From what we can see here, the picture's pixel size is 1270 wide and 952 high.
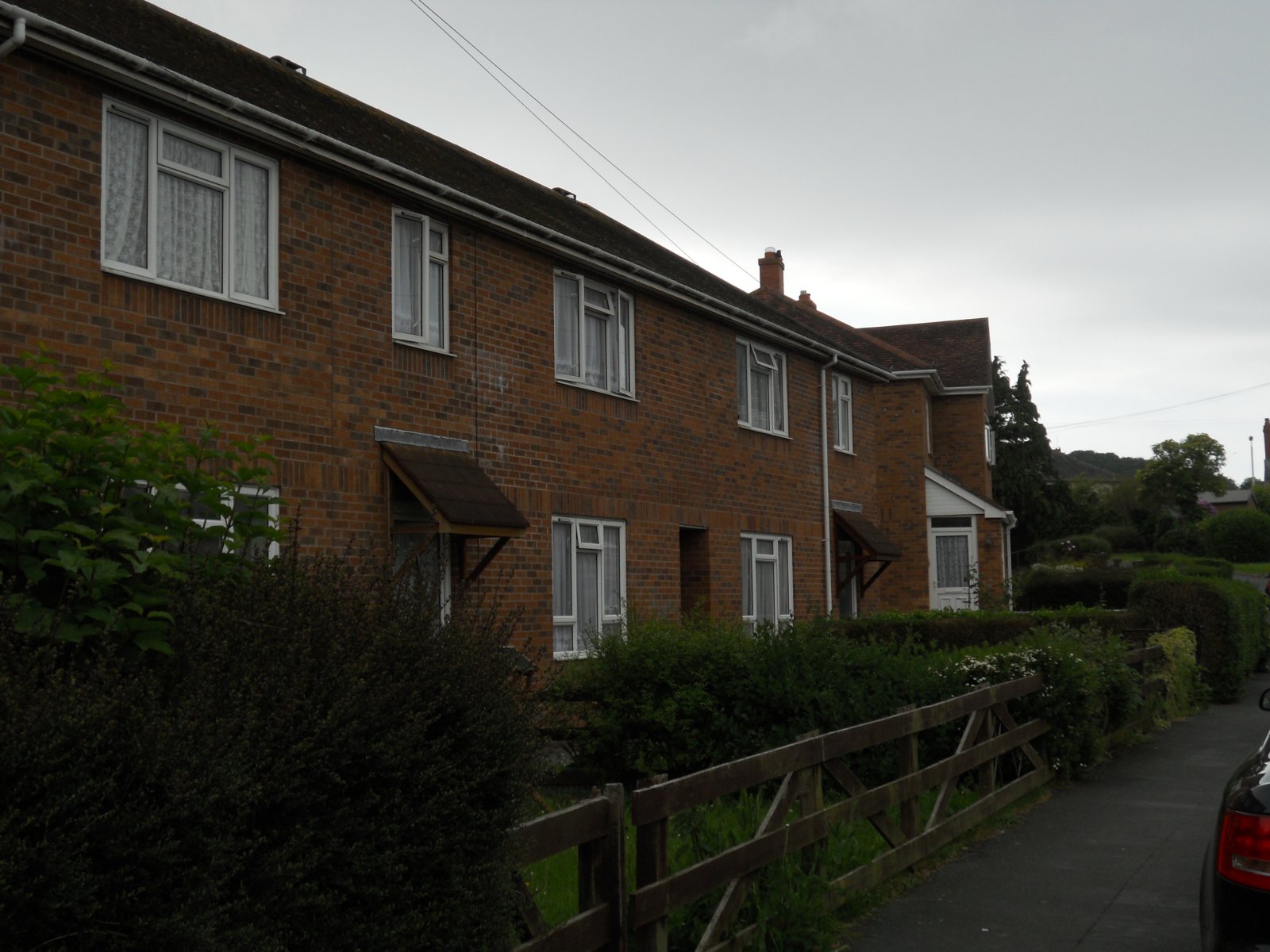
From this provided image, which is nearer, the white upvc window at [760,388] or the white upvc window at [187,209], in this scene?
the white upvc window at [187,209]

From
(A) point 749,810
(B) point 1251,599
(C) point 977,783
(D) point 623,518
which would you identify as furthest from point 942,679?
(B) point 1251,599

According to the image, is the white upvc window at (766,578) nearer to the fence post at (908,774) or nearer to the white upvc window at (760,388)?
the white upvc window at (760,388)

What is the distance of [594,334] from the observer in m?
15.7

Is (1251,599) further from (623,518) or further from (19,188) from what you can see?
(19,188)

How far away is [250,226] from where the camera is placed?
11.1 metres

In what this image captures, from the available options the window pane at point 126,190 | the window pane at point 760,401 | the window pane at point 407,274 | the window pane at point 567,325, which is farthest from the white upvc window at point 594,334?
the window pane at point 126,190

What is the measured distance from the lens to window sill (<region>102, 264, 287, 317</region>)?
9797 millimetres

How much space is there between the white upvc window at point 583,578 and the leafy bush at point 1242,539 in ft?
217

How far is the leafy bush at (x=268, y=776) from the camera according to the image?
9.32 ft

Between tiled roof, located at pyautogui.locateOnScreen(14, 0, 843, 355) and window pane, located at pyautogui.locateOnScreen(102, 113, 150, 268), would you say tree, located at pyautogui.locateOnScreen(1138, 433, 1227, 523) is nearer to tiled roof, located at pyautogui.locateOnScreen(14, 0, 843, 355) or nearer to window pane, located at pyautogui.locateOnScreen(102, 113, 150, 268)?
tiled roof, located at pyautogui.locateOnScreen(14, 0, 843, 355)

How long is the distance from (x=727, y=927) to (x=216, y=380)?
6.63m

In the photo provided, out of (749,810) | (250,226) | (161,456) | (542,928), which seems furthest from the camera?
(250,226)

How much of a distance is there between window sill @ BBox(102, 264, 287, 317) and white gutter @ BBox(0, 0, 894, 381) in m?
1.39

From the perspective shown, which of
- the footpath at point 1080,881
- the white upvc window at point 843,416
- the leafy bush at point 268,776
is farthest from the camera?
the white upvc window at point 843,416
